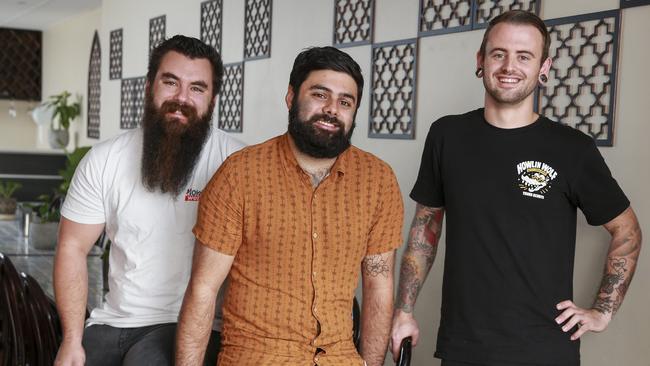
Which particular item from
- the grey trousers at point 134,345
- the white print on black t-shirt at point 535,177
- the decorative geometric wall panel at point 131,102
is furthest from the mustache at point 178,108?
the decorative geometric wall panel at point 131,102

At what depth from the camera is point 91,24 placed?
10.0m

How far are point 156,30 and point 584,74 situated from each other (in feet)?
13.3

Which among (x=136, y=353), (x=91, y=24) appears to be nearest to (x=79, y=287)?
(x=136, y=353)

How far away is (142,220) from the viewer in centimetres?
234

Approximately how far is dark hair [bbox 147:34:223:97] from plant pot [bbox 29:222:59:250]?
324 centimetres

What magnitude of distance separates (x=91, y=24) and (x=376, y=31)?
7260mm

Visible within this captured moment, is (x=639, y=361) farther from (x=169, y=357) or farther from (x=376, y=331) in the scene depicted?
(x=169, y=357)

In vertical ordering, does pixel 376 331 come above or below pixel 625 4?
below

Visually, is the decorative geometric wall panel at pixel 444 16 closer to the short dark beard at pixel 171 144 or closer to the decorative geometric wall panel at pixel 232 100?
the short dark beard at pixel 171 144

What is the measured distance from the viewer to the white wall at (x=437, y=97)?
2424mm

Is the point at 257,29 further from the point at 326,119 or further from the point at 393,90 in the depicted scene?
the point at 326,119

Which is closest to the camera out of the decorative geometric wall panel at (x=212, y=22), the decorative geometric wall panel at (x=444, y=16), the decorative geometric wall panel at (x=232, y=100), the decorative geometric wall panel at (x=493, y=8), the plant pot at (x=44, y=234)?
the decorative geometric wall panel at (x=493, y=8)

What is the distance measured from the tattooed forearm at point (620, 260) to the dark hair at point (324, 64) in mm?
789

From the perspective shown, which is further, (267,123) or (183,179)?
(267,123)
